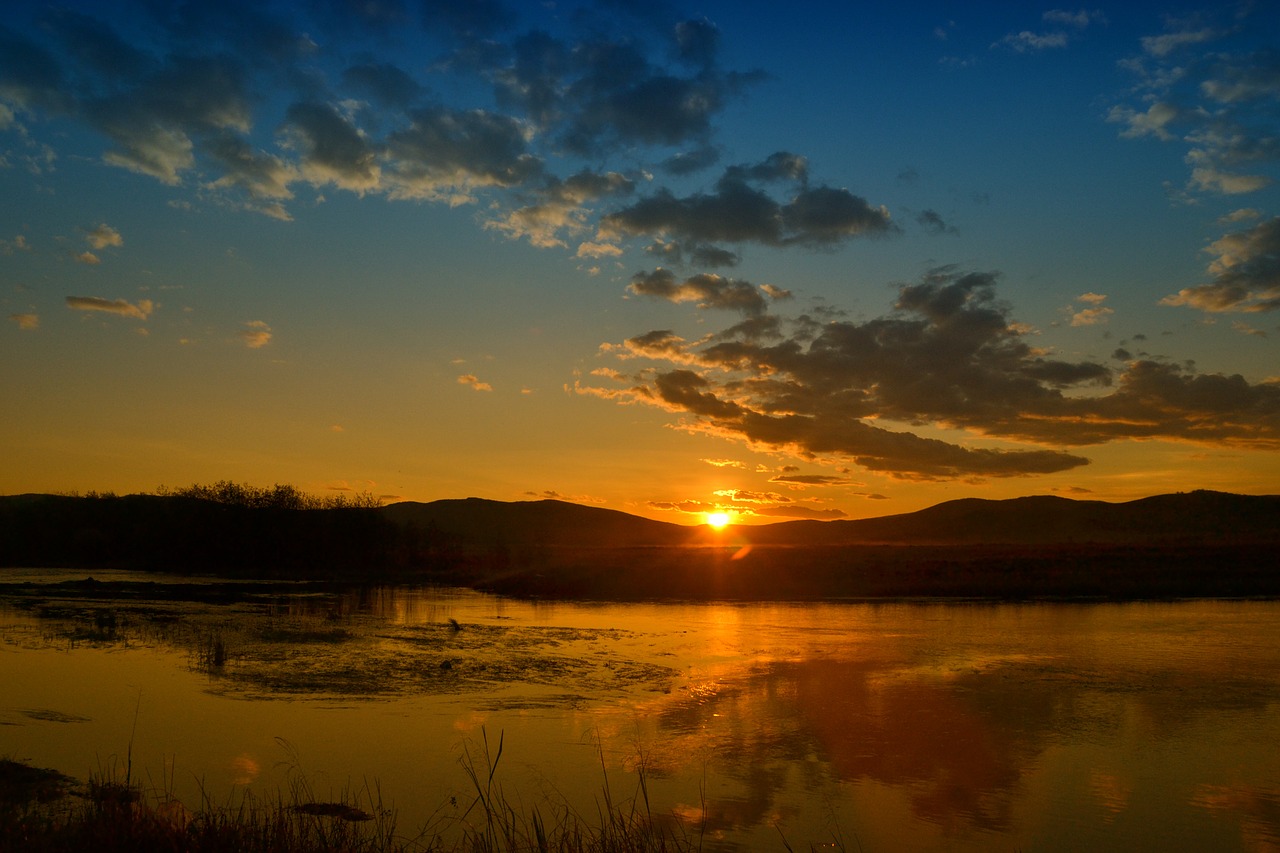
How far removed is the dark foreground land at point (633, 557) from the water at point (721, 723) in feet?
66.7

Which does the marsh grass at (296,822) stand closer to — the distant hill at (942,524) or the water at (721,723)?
the water at (721,723)

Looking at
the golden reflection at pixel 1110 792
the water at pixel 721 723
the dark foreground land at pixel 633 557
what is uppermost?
the dark foreground land at pixel 633 557

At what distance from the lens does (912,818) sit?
9734 millimetres

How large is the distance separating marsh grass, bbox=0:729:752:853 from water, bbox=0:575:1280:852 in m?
0.25

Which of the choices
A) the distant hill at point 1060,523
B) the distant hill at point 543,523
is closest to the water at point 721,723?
the distant hill at point 1060,523

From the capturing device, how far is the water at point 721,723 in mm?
9984

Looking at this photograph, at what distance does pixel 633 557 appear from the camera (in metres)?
→ 67.6

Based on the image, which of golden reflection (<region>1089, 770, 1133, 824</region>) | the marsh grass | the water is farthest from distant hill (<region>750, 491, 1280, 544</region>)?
the marsh grass

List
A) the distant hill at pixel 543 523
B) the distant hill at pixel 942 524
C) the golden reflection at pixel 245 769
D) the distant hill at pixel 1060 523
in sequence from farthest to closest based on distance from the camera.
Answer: the distant hill at pixel 543 523
the distant hill at pixel 942 524
the distant hill at pixel 1060 523
the golden reflection at pixel 245 769

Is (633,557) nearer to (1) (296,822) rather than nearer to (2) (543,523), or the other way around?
(1) (296,822)

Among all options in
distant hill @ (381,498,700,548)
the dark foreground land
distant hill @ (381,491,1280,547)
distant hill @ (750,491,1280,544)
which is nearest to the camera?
the dark foreground land

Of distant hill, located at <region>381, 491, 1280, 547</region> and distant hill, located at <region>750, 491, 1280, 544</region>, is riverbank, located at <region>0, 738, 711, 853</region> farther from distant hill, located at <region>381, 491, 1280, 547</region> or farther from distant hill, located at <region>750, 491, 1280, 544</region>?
distant hill, located at <region>750, 491, 1280, 544</region>

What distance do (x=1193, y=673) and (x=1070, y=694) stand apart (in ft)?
14.2

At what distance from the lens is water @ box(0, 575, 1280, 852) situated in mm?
9984
